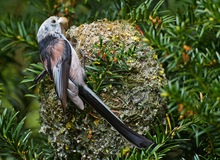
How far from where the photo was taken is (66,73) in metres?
2.83

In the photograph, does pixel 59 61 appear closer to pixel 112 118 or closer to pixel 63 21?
pixel 63 21

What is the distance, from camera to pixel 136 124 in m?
2.65

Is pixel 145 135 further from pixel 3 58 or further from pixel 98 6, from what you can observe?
pixel 3 58

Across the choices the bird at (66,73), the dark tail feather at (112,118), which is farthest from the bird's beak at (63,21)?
the dark tail feather at (112,118)

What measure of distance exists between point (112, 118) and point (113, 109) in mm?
148

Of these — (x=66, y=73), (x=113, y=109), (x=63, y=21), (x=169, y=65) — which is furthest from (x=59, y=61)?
(x=169, y=65)

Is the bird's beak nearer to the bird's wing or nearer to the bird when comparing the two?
the bird

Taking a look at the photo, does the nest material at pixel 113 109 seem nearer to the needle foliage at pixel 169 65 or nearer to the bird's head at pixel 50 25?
the needle foliage at pixel 169 65

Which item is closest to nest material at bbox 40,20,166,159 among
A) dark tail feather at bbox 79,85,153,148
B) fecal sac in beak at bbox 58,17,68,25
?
dark tail feather at bbox 79,85,153,148

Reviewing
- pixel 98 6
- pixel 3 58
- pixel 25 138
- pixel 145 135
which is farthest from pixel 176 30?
pixel 3 58

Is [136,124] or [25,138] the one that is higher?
[25,138]

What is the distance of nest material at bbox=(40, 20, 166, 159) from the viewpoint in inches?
104

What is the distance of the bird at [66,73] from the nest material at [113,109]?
0.25 feet

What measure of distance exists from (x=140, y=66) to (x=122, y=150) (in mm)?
530
